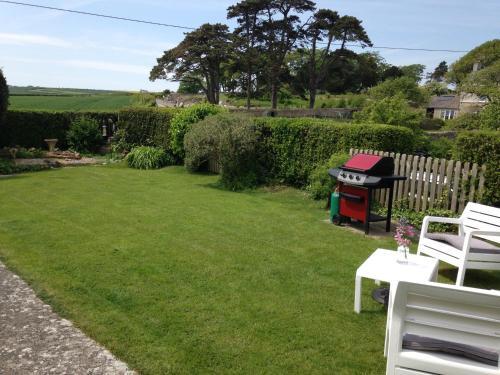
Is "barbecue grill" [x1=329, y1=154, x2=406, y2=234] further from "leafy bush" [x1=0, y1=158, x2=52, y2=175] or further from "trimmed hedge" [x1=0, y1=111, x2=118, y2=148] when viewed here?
"trimmed hedge" [x1=0, y1=111, x2=118, y2=148]

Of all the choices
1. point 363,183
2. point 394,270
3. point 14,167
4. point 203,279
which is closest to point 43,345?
point 203,279

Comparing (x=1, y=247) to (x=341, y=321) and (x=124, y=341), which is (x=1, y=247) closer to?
(x=124, y=341)

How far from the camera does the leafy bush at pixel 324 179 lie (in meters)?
9.18

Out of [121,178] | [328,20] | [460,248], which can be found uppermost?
[328,20]

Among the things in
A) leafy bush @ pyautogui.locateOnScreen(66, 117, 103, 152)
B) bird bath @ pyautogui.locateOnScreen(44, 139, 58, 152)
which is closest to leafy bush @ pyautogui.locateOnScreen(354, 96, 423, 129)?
leafy bush @ pyautogui.locateOnScreen(66, 117, 103, 152)

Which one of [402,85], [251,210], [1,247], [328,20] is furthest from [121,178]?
[328,20]

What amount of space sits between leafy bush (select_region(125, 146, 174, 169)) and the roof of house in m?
47.0

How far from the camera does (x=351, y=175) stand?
740cm

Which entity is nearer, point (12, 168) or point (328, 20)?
point (12, 168)

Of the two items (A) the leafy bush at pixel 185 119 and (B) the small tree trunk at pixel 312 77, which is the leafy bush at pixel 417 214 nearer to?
(A) the leafy bush at pixel 185 119

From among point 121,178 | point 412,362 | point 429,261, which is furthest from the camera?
point 121,178

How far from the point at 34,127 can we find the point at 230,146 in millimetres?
10334

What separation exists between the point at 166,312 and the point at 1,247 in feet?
10.6

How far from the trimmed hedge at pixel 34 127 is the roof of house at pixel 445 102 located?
47.8 meters
